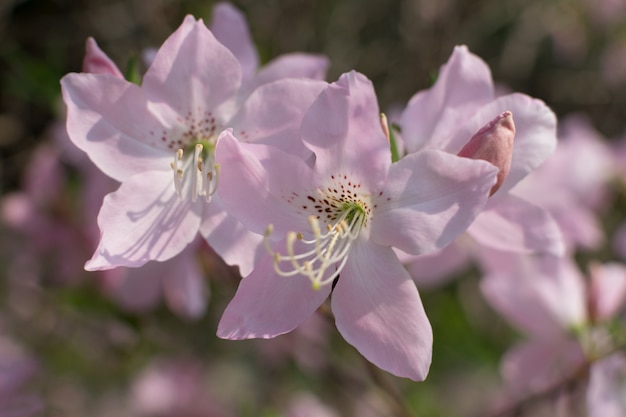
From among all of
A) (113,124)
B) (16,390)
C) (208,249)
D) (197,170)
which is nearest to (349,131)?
(197,170)

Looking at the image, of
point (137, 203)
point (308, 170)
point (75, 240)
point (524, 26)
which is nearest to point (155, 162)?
point (137, 203)

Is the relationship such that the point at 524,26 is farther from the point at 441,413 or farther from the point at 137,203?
the point at 137,203

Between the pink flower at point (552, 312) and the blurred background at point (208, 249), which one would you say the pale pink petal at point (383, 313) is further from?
the pink flower at point (552, 312)

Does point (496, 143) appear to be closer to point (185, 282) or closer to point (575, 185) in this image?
point (185, 282)

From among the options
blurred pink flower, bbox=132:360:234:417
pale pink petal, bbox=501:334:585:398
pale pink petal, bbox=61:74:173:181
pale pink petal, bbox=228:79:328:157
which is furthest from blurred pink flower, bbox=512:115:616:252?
blurred pink flower, bbox=132:360:234:417

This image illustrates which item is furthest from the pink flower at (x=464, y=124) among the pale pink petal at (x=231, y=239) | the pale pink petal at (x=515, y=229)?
the pale pink petal at (x=231, y=239)

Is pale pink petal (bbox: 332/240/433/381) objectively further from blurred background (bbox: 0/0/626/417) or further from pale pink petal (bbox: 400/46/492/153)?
blurred background (bbox: 0/0/626/417)
